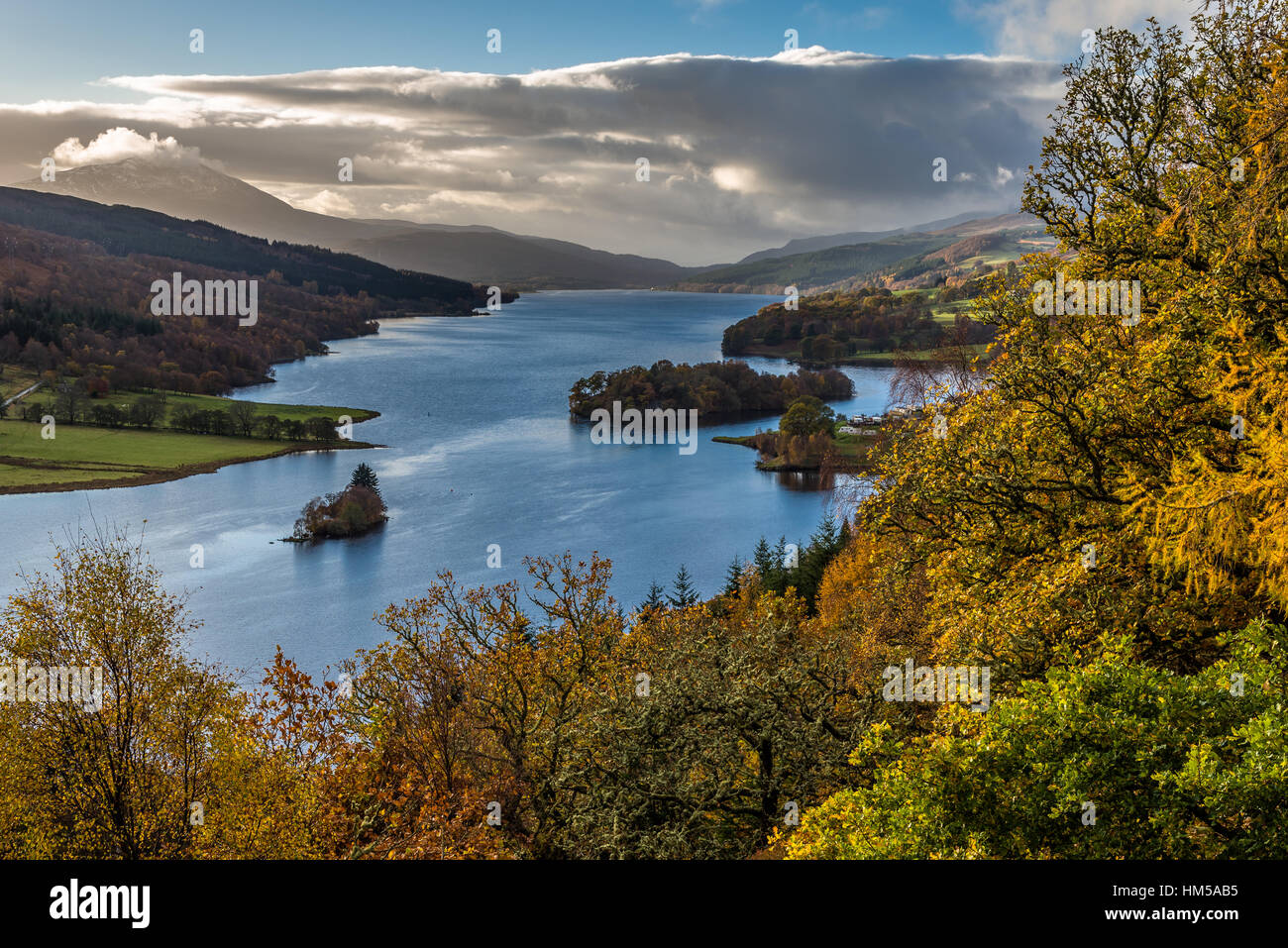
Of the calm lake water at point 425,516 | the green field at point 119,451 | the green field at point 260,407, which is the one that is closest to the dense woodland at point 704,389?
the calm lake water at point 425,516

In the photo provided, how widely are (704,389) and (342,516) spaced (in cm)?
5843

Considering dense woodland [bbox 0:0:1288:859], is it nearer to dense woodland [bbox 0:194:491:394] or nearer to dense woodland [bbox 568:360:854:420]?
dense woodland [bbox 568:360:854:420]

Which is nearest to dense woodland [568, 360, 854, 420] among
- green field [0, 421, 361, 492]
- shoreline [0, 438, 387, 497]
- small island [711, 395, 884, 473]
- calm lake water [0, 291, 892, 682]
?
calm lake water [0, 291, 892, 682]

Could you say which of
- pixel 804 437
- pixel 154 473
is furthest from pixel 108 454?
pixel 804 437

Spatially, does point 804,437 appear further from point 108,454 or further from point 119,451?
point 108,454

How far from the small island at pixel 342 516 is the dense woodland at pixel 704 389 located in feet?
146

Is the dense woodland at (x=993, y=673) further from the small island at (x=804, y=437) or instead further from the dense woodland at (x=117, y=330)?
the dense woodland at (x=117, y=330)

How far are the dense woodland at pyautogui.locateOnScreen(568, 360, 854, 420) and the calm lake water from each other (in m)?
4.40

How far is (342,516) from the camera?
6962 cm

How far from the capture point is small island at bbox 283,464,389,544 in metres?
69.2

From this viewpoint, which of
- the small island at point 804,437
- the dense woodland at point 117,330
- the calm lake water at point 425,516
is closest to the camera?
the calm lake water at point 425,516

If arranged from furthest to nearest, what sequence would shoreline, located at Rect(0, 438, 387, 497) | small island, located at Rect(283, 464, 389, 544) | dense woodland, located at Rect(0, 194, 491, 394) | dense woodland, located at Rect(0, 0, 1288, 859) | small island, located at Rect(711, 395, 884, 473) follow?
dense woodland, located at Rect(0, 194, 491, 394)
small island, located at Rect(711, 395, 884, 473)
shoreline, located at Rect(0, 438, 387, 497)
small island, located at Rect(283, 464, 389, 544)
dense woodland, located at Rect(0, 0, 1288, 859)

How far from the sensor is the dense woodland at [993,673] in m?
7.28

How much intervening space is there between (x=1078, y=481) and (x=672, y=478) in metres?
76.8
